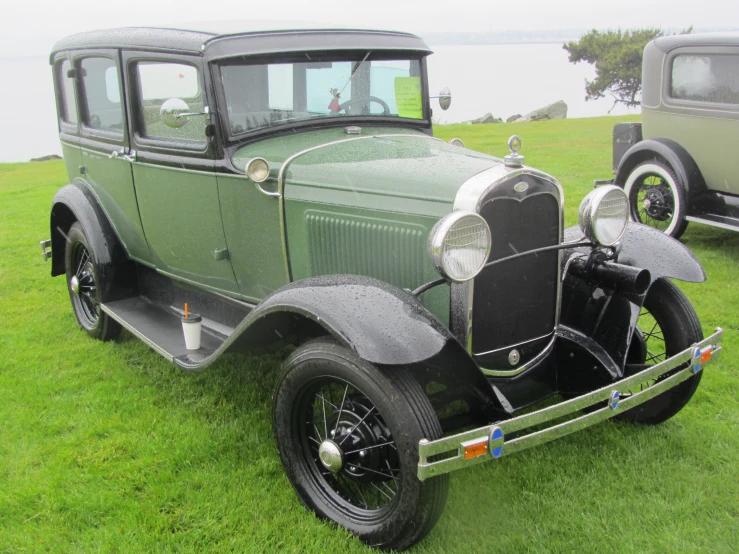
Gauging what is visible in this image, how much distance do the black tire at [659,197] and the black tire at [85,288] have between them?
15.6 feet

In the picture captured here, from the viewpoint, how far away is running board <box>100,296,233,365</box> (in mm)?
3452

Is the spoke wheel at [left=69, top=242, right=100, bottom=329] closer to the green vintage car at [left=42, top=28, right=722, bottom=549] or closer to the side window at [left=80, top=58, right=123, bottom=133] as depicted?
the green vintage car at [left=42, top=28, right=722, bottom=549]

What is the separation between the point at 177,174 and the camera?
362cm

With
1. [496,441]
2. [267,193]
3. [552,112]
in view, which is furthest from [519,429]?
[552,112]

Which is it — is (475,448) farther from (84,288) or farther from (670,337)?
(84,288)

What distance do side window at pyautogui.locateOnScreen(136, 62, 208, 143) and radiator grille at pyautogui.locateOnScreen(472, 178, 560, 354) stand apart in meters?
1.53

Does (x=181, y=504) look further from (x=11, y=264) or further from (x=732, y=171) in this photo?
(x=732, y=171)

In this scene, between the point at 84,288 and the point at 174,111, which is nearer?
the point at 174,111

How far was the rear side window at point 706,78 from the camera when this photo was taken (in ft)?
19.3

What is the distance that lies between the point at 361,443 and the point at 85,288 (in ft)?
9.37

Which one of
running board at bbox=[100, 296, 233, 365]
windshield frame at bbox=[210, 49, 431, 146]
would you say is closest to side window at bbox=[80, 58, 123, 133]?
windshield frame at bbox=[210, 49, 431, 146]

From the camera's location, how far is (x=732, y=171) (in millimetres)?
5969

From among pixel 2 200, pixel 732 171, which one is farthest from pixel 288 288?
pixel 2 200

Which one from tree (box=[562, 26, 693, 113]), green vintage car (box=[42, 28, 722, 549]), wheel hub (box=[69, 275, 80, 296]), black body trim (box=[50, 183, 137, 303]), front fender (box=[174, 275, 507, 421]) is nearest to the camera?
front fender (box=[174, 275, 507, 421])
